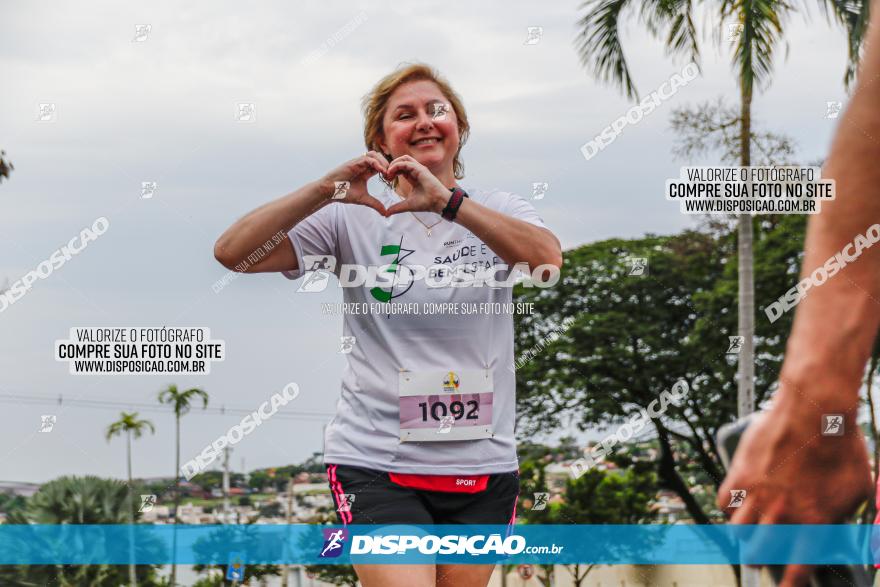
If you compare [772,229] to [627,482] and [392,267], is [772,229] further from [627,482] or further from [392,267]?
A: [392,267]

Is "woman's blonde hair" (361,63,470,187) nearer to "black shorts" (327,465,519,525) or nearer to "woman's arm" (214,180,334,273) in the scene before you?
"woman's arm" (214,180,334,273)

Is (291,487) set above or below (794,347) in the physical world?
below

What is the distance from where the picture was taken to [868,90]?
3.83 metres

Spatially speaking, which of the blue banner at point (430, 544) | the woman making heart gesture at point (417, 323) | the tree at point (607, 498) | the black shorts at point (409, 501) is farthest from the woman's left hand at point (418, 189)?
the tree at point (607, 498)

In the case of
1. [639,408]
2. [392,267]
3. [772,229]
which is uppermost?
[772,229]

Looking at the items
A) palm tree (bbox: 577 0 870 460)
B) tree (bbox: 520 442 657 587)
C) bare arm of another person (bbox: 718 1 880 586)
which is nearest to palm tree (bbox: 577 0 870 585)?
palm tree (bbox: 577 0 870 460)

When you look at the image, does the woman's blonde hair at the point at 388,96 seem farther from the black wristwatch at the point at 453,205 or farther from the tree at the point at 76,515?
the tree at the point at 76,515

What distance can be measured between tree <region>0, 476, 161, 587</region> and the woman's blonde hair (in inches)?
234

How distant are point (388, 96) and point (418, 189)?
43cm

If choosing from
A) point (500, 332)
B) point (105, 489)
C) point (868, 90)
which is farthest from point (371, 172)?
point (105, 489)

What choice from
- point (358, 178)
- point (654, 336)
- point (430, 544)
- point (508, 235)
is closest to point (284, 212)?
point (358, 178)

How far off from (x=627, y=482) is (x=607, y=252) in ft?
9.90

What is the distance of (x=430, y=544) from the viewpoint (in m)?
2.58

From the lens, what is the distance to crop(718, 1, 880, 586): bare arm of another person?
3.37 meters
